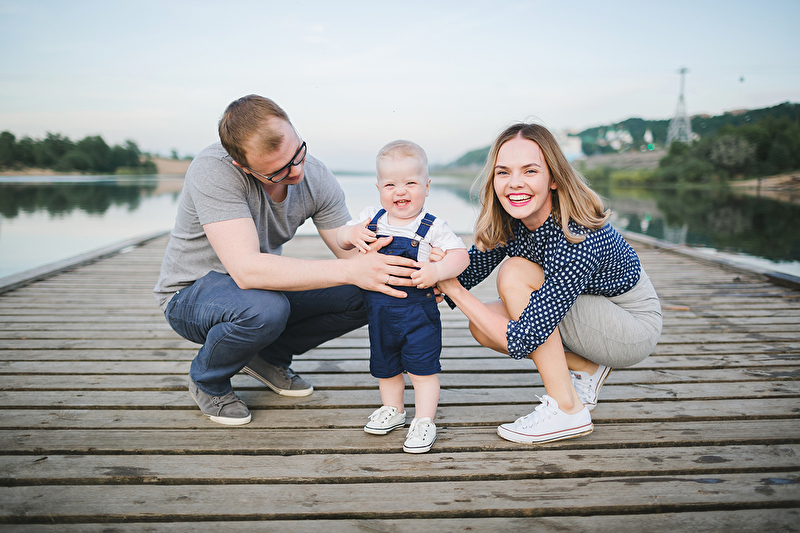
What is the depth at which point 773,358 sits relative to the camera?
2529 mm

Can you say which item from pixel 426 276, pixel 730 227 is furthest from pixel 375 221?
pixel 730 227

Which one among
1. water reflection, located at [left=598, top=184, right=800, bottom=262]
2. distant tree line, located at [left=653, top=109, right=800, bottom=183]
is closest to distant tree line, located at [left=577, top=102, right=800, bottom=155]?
distant tree line, located at [left=653, top=109, right=800, bottom=183]

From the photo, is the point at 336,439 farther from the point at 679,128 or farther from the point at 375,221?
the point at 679,128

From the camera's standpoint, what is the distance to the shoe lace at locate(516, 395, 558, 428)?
1.76 meters

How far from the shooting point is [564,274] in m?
1.67

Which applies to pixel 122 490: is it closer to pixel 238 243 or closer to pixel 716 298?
pixel 238 243

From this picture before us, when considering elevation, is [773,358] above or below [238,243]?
below

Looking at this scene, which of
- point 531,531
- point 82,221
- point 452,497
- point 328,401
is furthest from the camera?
point 82,221

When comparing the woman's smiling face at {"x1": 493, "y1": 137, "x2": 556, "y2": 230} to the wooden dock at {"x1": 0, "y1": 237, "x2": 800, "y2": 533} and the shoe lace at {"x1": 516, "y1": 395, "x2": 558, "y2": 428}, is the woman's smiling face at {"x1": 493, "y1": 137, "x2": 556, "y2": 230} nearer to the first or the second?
the shoe lace at {"x1": 516, "y1": 395, "x2": 558, "y2": 428}

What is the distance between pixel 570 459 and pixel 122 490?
139 centimetres

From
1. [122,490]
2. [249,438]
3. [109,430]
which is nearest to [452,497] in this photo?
[249,438]

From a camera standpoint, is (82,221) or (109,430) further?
(82,221)

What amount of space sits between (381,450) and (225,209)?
1019 millimetres

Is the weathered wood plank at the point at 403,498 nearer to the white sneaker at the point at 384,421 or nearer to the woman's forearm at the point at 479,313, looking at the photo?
the white sneaker at the point at 384,421
